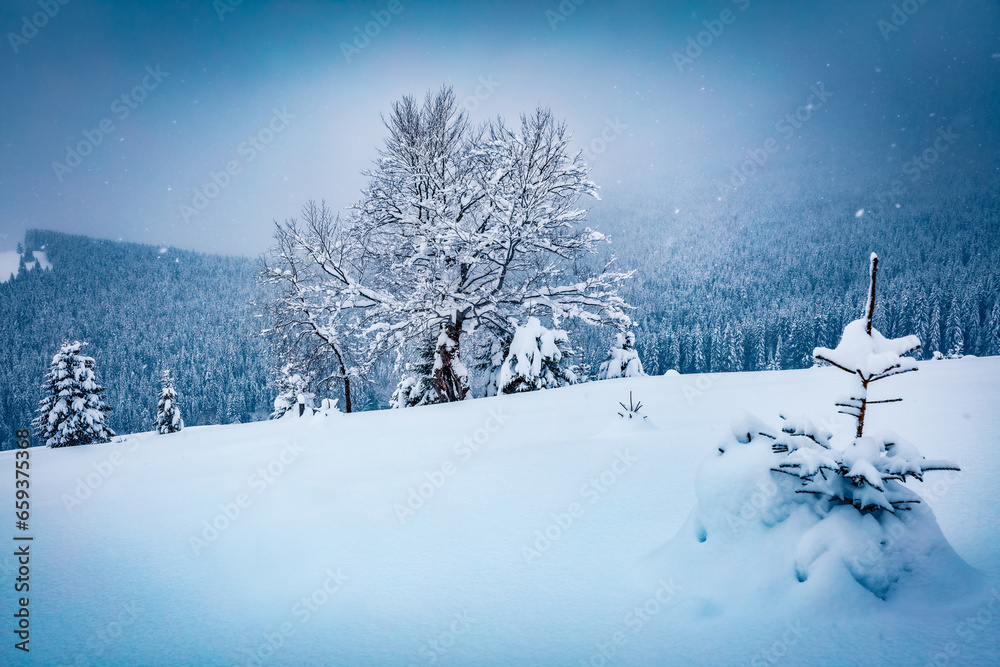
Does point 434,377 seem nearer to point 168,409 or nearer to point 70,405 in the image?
point 168,409

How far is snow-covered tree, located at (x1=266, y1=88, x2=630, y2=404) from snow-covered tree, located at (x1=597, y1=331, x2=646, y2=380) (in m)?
4.62

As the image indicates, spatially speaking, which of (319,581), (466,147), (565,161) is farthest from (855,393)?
(466,147)

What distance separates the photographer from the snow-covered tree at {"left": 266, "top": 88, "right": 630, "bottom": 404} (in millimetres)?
11891

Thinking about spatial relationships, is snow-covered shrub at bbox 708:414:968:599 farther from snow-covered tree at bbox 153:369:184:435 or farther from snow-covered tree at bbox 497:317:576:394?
snow-covered tree at bbox 153:369:184:435

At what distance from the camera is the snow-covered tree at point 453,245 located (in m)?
11.9

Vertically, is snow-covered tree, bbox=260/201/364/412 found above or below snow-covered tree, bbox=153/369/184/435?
above
